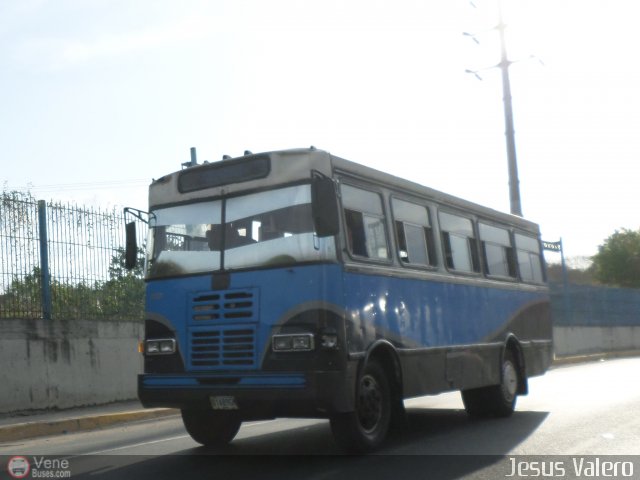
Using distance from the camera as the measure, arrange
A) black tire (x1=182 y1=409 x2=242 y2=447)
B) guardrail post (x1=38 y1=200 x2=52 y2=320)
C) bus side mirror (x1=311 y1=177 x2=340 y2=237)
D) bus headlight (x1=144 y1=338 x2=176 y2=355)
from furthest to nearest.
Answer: guardrail post (x1=38 y1=200 x2=52 y2=320) → black tire (x1=182 y1=409 x2=242 y2=447) → bus headlight (x1=144 y1=338 x2=176 y2=355) → bus side mirror (x1=311 y1=177 x2=340 y2=237)

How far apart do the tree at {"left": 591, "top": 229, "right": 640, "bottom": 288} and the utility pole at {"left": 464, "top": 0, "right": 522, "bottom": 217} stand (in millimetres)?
55065

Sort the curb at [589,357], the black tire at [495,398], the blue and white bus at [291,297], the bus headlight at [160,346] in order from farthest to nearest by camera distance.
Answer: the curb at [589,357] < the black tire at [495,398] < the bus headlight at [160,346] < the blue and white bus at [291,297]

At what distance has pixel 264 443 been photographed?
10266 mm

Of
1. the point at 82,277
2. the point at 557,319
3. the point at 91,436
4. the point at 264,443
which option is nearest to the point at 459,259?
the point at 264,443

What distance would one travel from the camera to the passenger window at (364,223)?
9.10m

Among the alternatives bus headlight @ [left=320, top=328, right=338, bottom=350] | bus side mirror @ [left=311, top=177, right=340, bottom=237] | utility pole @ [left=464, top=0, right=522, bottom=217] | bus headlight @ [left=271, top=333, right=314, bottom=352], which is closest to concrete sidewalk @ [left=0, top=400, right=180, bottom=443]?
bus headlight @ [left=271, top=333, right=314, bottom=352]

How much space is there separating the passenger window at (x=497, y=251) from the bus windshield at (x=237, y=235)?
183 inches

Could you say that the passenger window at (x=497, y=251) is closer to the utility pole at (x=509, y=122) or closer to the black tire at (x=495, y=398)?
the black tire at (x=495, y=398)

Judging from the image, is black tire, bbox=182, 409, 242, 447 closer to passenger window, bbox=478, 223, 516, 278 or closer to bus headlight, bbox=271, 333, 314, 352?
bus headlight, bbox=271, 333, 314, 352

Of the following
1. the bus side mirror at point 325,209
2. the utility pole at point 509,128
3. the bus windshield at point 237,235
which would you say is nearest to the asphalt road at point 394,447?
the bus windshield at point 237,235

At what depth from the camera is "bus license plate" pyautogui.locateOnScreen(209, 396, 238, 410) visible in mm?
8570

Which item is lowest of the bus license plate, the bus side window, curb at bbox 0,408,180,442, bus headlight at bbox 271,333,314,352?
curb at bbox 0,408,180,442

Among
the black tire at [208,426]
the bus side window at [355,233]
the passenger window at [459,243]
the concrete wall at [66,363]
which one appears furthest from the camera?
the concrete wall at [66,363]

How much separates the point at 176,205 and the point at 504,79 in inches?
841
